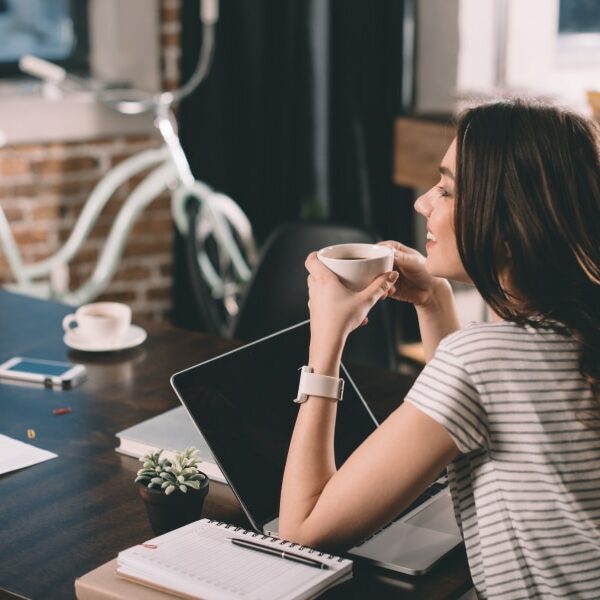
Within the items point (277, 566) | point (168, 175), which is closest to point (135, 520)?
point (277, 566)

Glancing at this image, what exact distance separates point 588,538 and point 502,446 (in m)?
0.14

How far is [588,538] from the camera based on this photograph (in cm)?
117

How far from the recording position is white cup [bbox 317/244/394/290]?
4.41ft

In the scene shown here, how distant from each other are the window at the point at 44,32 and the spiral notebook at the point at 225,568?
2707mm

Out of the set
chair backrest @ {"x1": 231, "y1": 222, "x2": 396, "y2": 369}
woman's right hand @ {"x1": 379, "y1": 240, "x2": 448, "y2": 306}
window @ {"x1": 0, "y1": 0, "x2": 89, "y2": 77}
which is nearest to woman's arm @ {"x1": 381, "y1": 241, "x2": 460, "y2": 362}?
woman's right hand @ {"x1": 379, "y1": 240, "x2": 448, "y2": 306}

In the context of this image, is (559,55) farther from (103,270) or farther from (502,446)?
(502,446)

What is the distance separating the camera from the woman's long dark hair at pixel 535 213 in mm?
1189

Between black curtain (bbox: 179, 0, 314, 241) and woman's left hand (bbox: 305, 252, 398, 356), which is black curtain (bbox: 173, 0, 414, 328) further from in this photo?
woman's left hand (bbox: 305, 252, 398, 356)

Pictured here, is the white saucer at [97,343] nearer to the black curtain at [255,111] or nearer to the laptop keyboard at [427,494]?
the laptop keyboard at [427,494]

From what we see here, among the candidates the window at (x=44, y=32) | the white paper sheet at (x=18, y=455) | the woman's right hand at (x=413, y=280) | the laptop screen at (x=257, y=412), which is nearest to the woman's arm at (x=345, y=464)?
the laptop screen at (x=257, y=412)

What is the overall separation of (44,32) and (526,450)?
2914 millimetres

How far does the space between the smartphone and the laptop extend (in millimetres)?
464

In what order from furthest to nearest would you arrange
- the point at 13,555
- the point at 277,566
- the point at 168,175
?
1. the point at 168,175
2. the point at 13,555
3. the point at 277,566

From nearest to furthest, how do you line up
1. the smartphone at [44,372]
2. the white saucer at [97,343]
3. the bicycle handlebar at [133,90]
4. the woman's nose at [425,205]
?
the woman's nose at [425,205] < the smartphone at [44,372] < the white saucer at [97,343] < the bicycle handlebar at [133,90]
